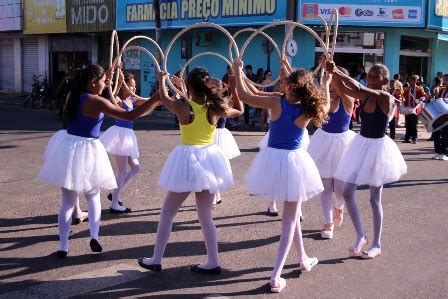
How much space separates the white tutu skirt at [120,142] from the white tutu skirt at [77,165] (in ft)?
4.76

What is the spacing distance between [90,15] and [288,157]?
2336 centimetres

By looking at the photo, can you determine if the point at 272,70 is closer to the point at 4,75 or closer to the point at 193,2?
the point at 193,2

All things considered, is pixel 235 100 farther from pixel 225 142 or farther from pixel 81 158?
pixel 225 142

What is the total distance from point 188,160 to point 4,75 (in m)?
31.6

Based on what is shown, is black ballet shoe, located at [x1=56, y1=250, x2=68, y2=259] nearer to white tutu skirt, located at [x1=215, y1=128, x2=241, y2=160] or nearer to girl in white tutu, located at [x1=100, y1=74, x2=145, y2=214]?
girl in white tutu, located at [x1=100, y1=74, x2=145, y2=214]

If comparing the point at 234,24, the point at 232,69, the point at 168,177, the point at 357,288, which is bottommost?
the point at 357,288

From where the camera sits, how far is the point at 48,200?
805cm

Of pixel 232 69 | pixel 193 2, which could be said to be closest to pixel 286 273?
pixel 232 69

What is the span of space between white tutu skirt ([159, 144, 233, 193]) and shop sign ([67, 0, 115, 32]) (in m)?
21.2

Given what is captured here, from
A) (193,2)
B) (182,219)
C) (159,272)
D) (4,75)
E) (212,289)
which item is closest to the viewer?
(212,289)

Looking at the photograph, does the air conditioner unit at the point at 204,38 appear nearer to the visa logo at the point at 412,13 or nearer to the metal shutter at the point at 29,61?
the visa logo at the point at 412,13

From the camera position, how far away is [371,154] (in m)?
5.72

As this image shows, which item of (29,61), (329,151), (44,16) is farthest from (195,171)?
(29,61)

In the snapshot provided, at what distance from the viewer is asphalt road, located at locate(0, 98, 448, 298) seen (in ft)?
16.2
